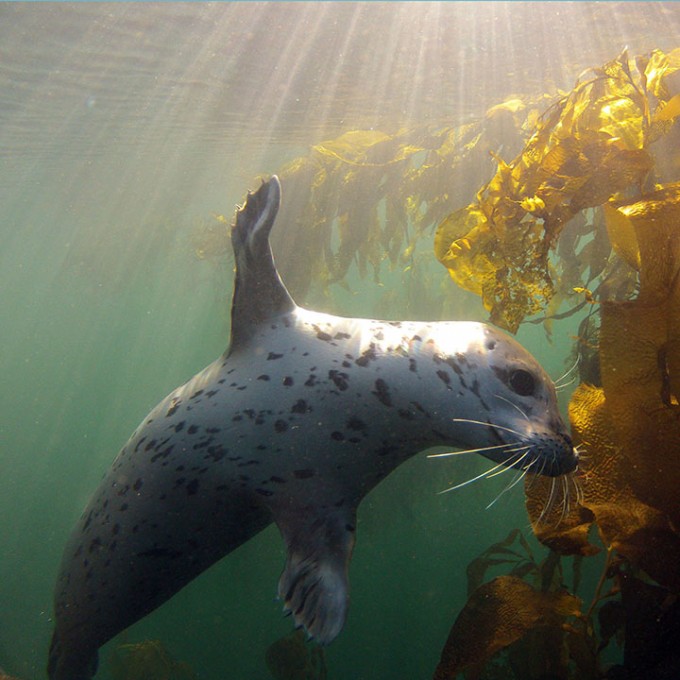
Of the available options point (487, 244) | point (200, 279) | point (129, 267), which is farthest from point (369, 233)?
point (200, 279)

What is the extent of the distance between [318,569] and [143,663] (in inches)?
205

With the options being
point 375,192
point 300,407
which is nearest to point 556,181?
point 300,407

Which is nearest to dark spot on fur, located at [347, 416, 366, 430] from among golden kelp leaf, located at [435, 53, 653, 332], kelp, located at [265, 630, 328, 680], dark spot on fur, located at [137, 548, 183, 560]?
golden kelp leaf, located at [435, 53, 653, 332]

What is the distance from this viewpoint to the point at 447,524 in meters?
11.4

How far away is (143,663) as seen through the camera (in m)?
5.72

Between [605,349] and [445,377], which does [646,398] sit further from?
[445,377]

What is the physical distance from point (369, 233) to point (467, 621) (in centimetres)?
451

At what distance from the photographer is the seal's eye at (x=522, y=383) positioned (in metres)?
1.92

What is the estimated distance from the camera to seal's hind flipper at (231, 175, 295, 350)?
2.22 m

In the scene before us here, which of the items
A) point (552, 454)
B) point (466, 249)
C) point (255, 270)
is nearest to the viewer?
point (552, 454)

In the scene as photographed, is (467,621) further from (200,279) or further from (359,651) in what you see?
(200,279)

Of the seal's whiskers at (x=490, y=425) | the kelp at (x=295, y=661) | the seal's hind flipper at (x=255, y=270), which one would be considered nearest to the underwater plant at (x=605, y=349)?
the seal's whiskers at (x=490, y=425)

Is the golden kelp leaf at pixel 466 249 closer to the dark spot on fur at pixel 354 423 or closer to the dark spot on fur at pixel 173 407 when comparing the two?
the dark spot on fur at pixel 354 423

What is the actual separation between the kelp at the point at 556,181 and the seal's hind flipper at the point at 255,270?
961 mm
